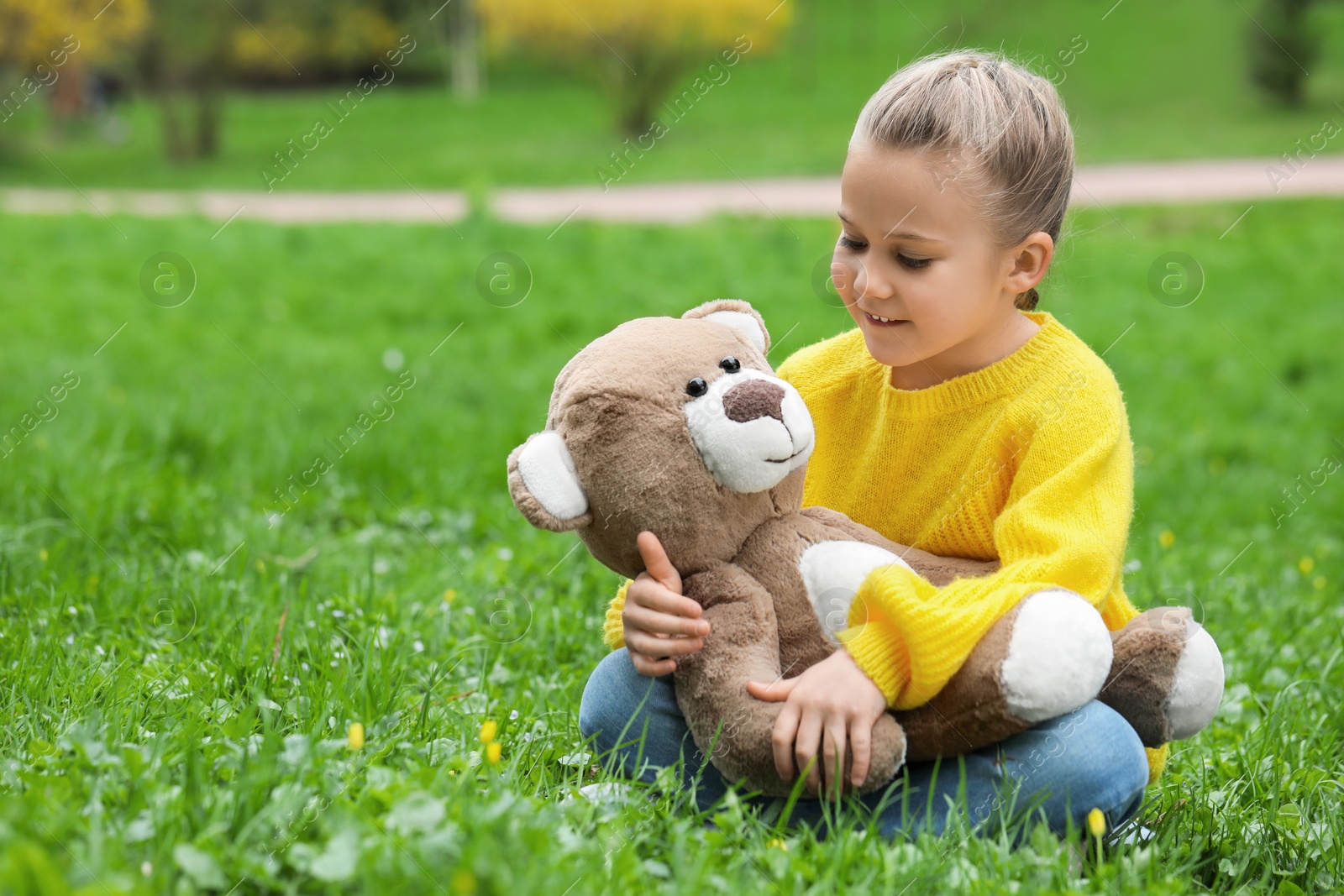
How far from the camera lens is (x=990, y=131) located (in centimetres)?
213

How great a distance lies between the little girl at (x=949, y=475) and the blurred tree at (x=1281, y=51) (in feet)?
52.2

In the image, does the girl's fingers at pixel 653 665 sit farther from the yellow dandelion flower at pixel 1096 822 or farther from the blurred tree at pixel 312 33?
the blurred tree at pixel 312 33

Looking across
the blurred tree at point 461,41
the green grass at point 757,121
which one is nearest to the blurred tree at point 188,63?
the green grass at point 757,121

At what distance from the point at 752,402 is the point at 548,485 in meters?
0.33

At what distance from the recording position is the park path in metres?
9.93

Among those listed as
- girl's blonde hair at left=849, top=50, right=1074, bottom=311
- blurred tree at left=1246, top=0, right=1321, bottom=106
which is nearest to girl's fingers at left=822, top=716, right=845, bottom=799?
girl's blonde hair at left=849, top=50, right=1074, bottom=311

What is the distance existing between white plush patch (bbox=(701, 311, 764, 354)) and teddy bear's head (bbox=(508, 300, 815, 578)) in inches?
5.3

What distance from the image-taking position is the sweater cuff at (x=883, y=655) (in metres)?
1.92

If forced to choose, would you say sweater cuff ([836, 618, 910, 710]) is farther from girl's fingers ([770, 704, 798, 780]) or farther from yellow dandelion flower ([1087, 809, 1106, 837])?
yellow dandelion flower ([1087, 809, 1106, 837])

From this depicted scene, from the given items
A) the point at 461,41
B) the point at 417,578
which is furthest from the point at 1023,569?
the point at 461,41

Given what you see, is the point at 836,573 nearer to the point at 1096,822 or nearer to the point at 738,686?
the point at 738,686

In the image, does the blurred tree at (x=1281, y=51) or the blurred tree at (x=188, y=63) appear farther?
the blurred tree at (x=188, y=63)

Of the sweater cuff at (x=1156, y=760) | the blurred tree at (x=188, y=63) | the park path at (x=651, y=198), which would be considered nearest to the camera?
the sweater cuff at (x=1156, y=760)

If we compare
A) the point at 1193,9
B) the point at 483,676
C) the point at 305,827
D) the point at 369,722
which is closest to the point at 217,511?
the point at 483,676
